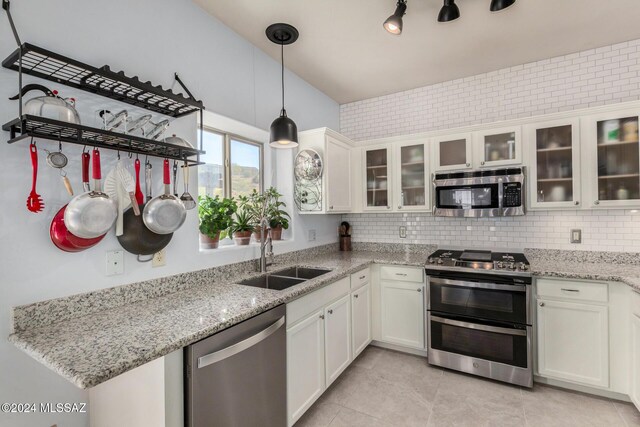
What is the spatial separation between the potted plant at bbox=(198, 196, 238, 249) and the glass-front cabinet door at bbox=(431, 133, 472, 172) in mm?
2057

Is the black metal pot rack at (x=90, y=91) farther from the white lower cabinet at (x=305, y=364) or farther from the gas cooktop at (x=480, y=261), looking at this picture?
the gas cooktop at (x=480, y=261)

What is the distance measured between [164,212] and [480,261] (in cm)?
257

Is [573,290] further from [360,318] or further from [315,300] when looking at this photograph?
[315,300]

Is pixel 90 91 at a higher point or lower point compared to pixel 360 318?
higher

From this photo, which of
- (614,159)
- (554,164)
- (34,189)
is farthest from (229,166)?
(614,159)

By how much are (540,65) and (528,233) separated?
1.61 m

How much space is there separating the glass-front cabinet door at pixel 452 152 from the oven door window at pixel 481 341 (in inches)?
57.2

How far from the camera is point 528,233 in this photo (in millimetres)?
3055

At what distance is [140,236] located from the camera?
1.70 meters

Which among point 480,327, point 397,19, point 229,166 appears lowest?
point 480,327

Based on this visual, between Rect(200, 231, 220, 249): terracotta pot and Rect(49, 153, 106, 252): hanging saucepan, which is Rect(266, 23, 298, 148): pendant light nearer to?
Rect(200, 231, 220, 249): terracotta pot

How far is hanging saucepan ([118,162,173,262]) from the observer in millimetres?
1657

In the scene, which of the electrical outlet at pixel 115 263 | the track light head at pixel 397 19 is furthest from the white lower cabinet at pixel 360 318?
the track light head at pixel 397 19

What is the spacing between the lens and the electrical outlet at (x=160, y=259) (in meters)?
1.83
